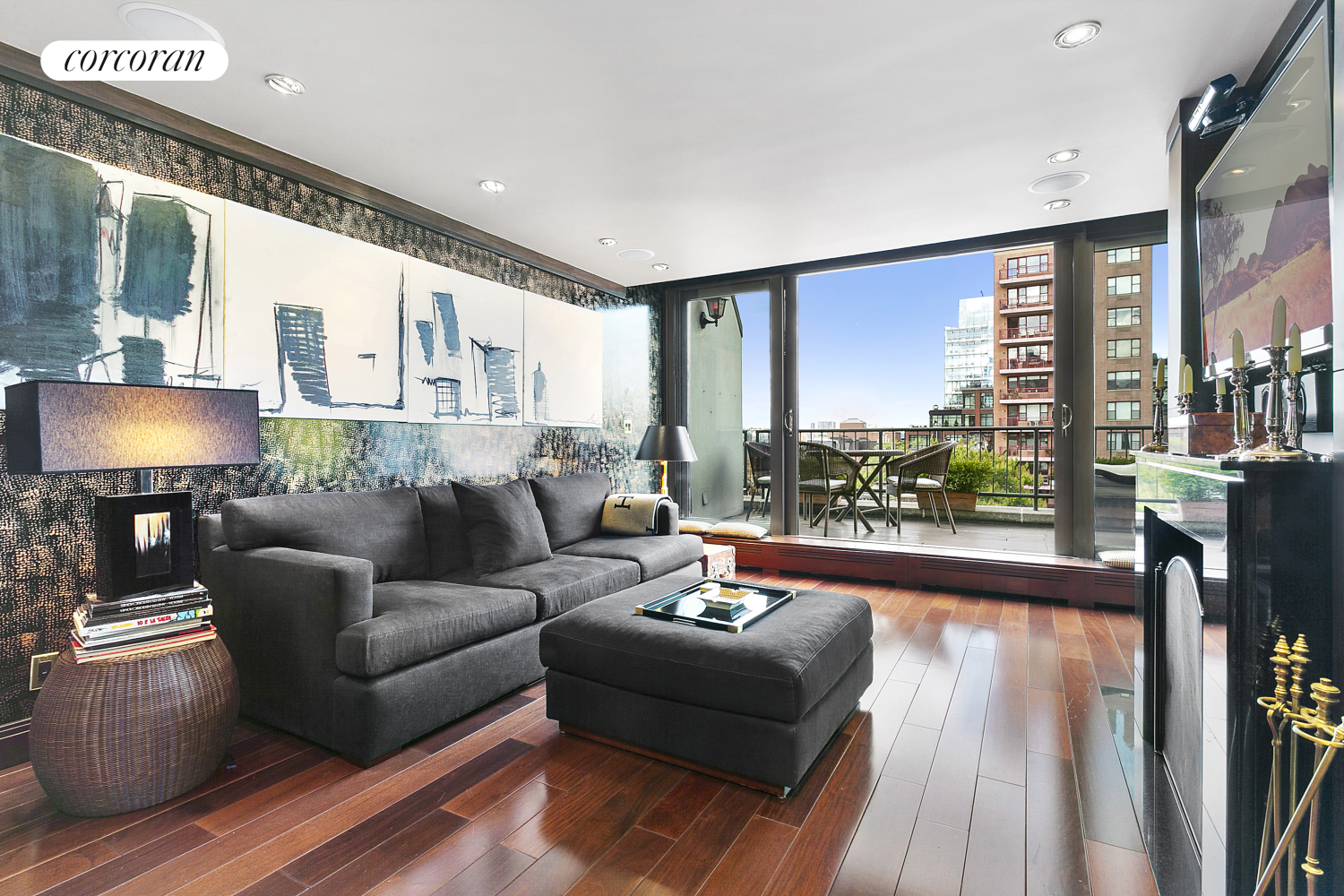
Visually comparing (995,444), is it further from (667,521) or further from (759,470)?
(667,521)

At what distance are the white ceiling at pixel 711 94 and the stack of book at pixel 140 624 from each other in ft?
5.93

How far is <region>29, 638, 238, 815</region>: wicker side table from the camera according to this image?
66.8 inches

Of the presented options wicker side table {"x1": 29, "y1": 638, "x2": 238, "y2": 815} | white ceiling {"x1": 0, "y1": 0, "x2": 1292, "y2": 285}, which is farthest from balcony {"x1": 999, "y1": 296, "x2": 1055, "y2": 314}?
wicker side table {"x1": 29, "y1": 638, "x2": 238, "y2": 815}

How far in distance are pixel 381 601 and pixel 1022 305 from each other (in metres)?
6.24

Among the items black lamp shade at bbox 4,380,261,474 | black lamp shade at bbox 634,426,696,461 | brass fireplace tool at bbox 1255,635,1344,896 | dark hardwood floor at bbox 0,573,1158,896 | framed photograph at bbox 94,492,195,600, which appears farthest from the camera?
black lamp shade at bbox 634,426,696,461

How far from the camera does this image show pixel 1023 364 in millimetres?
6004

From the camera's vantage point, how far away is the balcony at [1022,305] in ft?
18.5

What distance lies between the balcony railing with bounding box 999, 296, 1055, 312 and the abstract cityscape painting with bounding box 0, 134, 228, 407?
6.24 m

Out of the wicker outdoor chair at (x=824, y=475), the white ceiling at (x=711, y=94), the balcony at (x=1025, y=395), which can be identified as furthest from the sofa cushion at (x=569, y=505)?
the balcony at (x=1025, y=395)

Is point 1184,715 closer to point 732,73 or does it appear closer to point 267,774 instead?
point 732,73

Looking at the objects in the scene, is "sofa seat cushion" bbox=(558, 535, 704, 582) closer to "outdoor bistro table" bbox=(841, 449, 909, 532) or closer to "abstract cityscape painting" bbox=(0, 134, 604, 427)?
"abstract cityscape painting" bbox=(0, 134, 604, 427)

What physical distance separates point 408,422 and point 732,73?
2.38 m

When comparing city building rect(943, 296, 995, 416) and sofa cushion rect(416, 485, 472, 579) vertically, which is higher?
city building rect(943, 296, 995, 416)

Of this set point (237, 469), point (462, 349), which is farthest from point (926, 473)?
point (237, 469)
